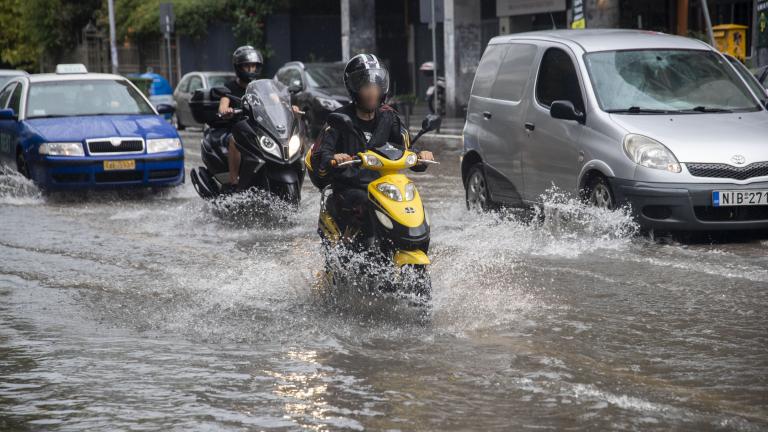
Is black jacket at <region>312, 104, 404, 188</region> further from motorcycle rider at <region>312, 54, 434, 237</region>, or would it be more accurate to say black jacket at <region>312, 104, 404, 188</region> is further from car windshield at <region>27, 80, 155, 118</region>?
car windshield at <region>27, 80, 155, 118</region>

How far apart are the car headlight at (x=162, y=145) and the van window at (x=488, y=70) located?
14.1ft

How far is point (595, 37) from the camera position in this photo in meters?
11.3

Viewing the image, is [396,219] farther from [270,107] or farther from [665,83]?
[270,107]

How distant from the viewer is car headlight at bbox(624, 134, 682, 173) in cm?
973

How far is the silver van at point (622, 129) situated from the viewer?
967cm

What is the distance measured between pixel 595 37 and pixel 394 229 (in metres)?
5.10

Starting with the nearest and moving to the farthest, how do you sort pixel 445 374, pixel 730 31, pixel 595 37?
pixel 445 374 < pixel 595 37 < pixel 730 31

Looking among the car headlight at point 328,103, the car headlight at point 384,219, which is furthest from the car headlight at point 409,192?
the car headlight at point 328,103

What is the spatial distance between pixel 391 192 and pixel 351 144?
555mm

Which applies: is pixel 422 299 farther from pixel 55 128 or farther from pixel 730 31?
pixel 730 31

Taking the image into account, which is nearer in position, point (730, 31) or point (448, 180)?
point (448, 180)

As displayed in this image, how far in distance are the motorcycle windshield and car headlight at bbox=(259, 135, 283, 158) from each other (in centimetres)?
7

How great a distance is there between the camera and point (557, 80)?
11164 millimetres

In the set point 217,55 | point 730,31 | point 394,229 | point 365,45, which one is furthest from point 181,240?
point 217,55
